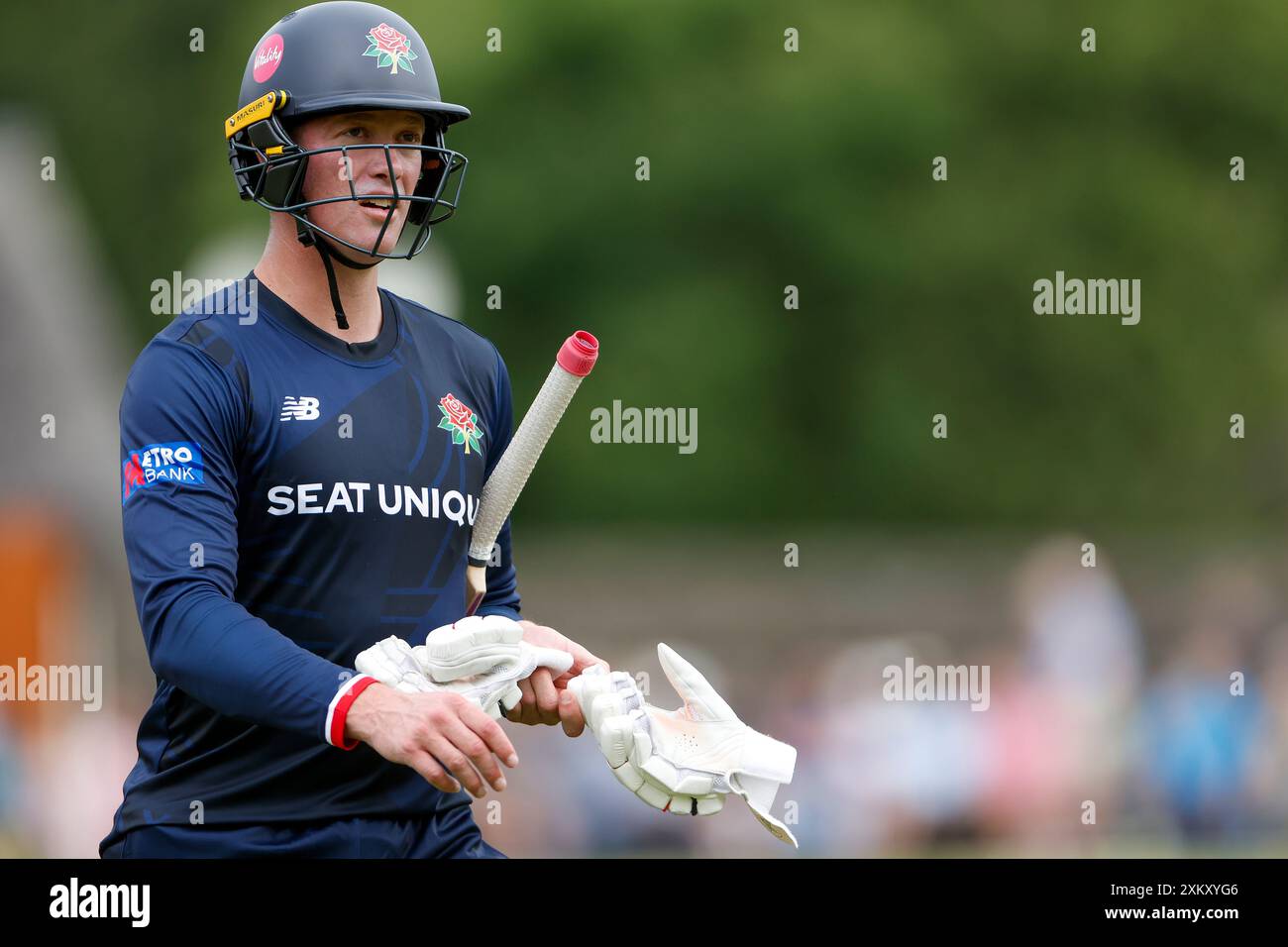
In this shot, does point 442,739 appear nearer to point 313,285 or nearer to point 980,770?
point 313,285

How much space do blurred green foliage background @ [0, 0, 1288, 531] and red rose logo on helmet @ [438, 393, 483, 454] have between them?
53.8 ft

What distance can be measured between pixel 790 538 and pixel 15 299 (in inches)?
332

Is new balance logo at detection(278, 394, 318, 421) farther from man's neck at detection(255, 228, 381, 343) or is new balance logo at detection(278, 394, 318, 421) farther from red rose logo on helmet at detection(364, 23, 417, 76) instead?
red rose logo on helmet at detection(364, 23, 417, 76)

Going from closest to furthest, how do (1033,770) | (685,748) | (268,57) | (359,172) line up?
1. (685,748)
2. (359,172)
3. (268,57)
4. (1033,770)

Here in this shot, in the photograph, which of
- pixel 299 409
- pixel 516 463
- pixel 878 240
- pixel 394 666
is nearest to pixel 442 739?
pixel 394 666

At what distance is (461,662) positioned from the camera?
4340mm

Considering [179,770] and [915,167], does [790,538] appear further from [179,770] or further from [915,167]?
[179,770]

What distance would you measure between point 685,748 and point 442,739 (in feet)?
2.46

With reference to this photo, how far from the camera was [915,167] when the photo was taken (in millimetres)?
23562

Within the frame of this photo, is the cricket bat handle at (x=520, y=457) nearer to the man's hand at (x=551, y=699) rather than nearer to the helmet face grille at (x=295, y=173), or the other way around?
the man's hand at (x=551, y=699)

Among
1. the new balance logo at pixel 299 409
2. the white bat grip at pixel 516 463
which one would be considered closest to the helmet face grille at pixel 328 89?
the new balance logo at pixel 299 409

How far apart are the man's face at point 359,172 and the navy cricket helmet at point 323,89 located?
22mm

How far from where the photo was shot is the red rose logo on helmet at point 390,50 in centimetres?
479

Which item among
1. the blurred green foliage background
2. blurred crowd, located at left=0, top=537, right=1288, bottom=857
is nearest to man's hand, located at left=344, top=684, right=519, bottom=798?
blurred crowd, located at left=0, top=537, right=1288, bottom=857
